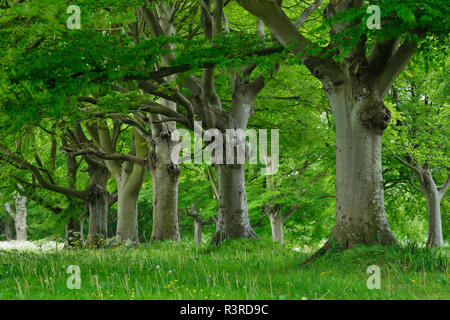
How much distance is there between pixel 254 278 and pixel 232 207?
477 cm

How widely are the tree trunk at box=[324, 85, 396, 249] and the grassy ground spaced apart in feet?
1.39

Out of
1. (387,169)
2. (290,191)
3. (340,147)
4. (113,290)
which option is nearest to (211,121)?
(340,147)

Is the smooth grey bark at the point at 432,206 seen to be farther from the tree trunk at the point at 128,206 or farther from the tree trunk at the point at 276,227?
the tree trunk at the point at 128,206

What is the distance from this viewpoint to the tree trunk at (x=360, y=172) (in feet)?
23.6

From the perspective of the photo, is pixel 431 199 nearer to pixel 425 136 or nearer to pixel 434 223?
pixel 434 223

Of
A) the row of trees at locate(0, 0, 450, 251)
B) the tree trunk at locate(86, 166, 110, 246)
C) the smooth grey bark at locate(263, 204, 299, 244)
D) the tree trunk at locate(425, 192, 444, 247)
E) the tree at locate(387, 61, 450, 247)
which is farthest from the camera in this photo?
the smooth grey bark at locate(263, 204, 299, 244)

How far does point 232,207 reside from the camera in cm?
1088

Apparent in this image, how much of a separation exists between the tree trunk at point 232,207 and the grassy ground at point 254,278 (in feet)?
5.61

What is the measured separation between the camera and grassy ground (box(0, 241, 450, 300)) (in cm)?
496


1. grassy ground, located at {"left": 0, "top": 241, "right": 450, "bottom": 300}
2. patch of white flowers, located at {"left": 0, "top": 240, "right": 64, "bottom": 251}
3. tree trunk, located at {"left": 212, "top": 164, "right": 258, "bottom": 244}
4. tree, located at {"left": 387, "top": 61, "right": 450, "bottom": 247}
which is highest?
tree, located at {"left": 387, "top": 61, "right": 450, "bottom": 247}

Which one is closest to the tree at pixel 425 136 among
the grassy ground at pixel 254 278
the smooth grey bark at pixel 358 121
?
the smooth grey bark at pixel 358 121

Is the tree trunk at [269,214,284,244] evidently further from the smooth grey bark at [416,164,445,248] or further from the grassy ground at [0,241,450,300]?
the grassy ground at [0,241,450,300]

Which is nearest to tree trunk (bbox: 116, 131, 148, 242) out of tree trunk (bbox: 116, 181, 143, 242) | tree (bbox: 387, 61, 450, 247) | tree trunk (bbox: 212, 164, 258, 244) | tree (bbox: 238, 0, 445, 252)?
tree trunk (bbox: 116, 181, 143, 242)

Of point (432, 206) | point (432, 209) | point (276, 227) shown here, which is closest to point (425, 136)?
point (432, 206)
